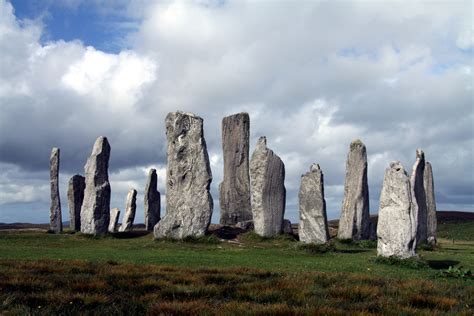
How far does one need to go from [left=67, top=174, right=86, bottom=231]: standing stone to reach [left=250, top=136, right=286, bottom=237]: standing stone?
582 inches

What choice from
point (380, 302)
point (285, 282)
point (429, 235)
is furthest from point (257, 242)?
point (380, 302)

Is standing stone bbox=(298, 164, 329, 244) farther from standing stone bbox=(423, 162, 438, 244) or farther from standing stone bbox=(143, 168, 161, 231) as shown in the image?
standing stone bbox=(143, 168, 161, 231)

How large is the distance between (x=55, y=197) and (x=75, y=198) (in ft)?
5.49

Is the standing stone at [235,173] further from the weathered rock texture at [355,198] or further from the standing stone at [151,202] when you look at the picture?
the weathered rock texture at [355,198]

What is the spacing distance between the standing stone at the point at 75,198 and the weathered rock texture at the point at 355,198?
18106mm

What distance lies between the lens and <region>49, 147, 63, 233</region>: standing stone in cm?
3703

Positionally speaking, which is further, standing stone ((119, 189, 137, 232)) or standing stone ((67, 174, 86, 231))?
standing stone ((119, 189, 137, 232))

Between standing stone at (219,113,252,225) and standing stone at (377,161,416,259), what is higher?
standing stone at (219,113,252,225)

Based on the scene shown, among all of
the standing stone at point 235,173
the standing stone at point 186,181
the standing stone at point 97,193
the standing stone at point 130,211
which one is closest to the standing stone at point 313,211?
the standing stone at point 186,181

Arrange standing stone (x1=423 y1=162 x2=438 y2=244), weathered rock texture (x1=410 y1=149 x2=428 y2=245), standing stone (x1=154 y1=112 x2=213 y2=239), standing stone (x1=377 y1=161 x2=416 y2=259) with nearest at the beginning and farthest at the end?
standing stone (x1=377 y1=161 x2=416 y2=259), standing stone (x1=154 y1=112 x2=213 y2=239), weathered rock texture (x1=410 y1=149 x2=428 y2=245), standing stone (x1=423 y1=162 x2=438 y2=244)

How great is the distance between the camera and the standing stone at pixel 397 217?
1948cm

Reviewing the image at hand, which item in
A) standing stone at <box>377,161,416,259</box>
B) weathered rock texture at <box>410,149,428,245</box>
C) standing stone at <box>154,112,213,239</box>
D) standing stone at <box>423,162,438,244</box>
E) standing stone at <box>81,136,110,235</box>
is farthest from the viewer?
standing stone at <box>423,162,438,244</box>

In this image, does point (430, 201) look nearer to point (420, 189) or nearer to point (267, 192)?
point (420, 189)

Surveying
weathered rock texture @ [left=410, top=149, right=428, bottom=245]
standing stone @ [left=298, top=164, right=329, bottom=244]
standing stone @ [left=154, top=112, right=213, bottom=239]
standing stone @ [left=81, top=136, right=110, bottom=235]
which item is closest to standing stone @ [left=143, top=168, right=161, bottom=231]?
standing stone @ [left=81, top=136, right=110, bottom=235]
